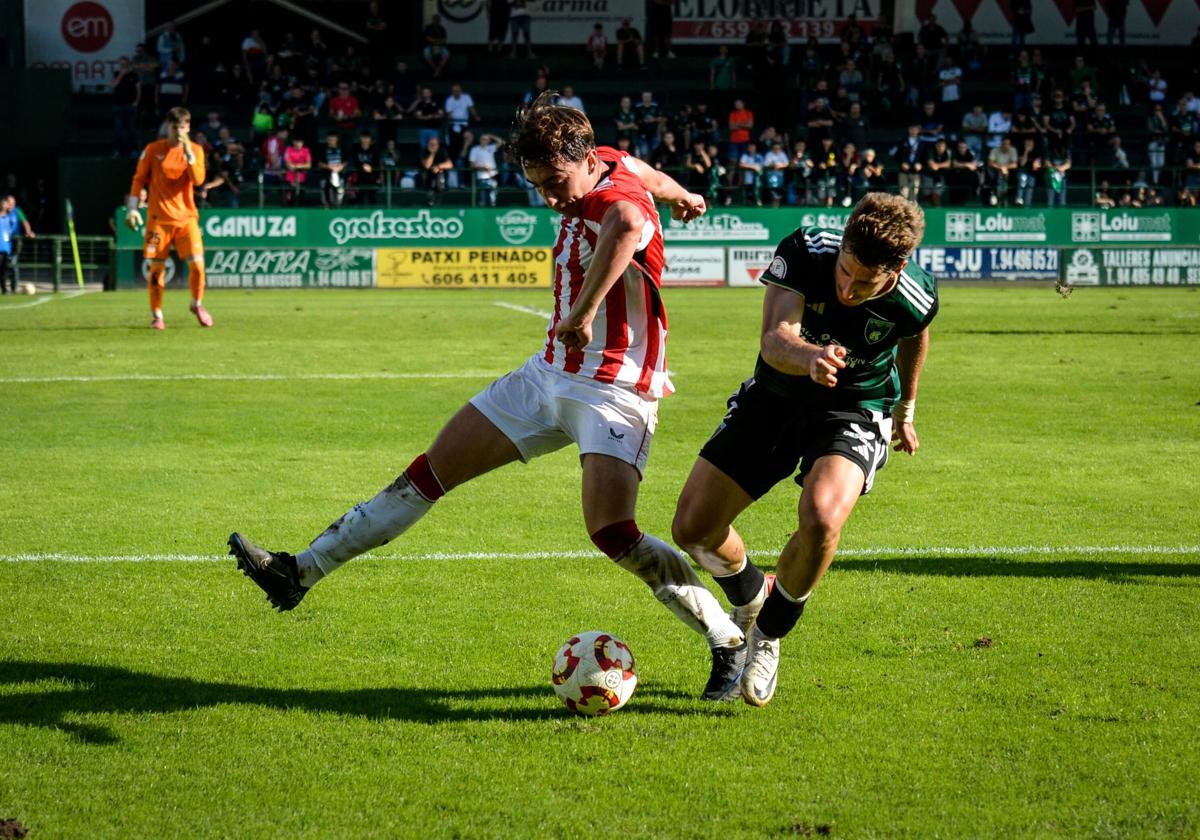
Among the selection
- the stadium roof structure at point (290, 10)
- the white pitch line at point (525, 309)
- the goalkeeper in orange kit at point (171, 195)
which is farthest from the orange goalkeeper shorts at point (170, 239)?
the stadium roof structure at point (290, 10)

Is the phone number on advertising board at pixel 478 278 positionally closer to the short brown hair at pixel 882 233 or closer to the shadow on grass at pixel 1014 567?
the shadow on grass at pixel 1014 567

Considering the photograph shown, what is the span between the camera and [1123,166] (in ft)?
114

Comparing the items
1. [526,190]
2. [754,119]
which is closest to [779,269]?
[526,190]

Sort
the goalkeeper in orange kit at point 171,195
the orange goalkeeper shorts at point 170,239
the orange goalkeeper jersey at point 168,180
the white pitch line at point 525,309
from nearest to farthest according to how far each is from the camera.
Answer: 1. the goalkeeper in orange kit at point 171,195
2. the orange goalkeeper jersey at point 168,180
3. the orange goalkeeper shorts at point 170,239
4. the white pitch line at point 525,309

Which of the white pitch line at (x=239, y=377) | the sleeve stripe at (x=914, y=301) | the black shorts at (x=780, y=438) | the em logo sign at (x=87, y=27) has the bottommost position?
the white pitch line at (x=239, y=377)

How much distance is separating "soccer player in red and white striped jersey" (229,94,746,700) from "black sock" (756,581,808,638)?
6.4 inches

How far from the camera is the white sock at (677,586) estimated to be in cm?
511

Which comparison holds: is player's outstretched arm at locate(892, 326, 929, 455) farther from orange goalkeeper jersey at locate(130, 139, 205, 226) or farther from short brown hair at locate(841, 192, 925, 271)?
orange goalkeeper jersey at locate(130, 139, 205, 226)

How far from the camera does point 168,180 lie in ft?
59.3

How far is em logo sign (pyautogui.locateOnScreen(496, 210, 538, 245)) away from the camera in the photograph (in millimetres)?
31922

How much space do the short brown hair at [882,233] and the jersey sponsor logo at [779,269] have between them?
32cm

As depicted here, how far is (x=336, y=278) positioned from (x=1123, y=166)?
18773 millimetres

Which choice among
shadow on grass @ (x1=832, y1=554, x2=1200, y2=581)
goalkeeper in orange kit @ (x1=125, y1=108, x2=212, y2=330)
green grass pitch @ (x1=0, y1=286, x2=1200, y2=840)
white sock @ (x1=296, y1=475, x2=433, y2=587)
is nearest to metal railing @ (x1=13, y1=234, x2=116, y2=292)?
goalkeeper in orange kit @ (x1=125, y1=108, x2=212, y2=330)

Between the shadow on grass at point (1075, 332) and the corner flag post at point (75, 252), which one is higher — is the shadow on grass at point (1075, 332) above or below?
below
